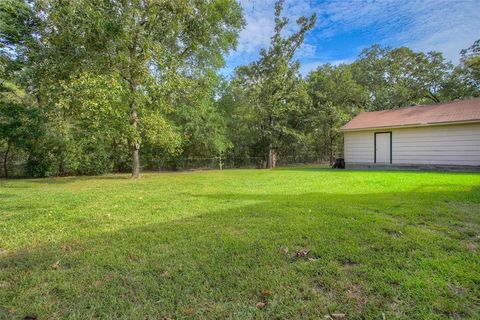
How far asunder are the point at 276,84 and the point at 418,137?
924 centimetres

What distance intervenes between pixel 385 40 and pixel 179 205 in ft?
73.6

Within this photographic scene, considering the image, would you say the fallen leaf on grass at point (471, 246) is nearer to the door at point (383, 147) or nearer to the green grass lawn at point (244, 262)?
the green grass lawn at point (244, 262)

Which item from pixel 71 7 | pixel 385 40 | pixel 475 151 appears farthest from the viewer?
pixel 385 40

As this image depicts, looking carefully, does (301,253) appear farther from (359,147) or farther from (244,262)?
(359,147)

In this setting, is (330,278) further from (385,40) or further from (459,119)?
(385,40)

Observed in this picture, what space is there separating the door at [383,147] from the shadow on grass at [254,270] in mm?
11321

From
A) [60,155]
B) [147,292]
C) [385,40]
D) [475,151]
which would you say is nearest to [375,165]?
[475,151]

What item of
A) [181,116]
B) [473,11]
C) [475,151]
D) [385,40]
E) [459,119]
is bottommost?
[475,151]

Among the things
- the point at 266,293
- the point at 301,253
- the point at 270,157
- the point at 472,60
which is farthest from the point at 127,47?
the point at 472,60

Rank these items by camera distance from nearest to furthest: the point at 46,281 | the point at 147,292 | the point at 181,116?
the point at 147,292 → the point at 46,281 → the point at 181,116

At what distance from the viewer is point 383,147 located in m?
14.6

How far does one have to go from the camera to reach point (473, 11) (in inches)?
462

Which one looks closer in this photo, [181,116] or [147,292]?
[147,292]

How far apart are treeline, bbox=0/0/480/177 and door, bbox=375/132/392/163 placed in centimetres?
498
